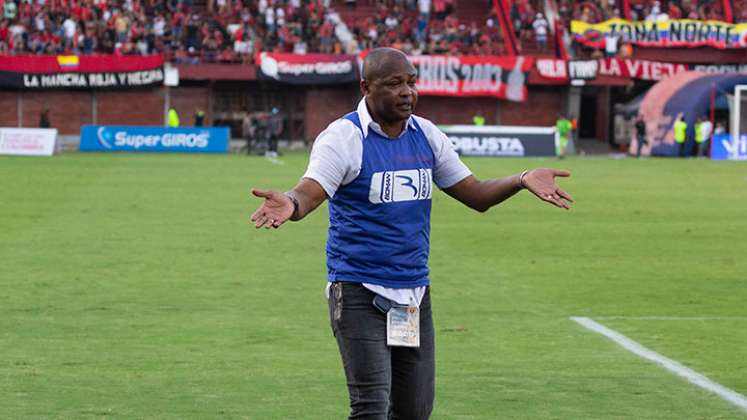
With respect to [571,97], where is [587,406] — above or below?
above

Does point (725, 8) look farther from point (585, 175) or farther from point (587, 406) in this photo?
point (587, 406)

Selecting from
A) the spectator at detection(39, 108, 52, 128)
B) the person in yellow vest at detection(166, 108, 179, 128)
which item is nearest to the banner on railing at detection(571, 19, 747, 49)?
the person in yellow vest at detection(166, 108, 179, 128)

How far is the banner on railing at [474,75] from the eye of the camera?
63.4 meters

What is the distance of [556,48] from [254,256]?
49.8 metres

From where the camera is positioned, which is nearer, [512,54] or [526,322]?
[526,322]

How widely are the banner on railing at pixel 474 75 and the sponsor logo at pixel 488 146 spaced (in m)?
8.00

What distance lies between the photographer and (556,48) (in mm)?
67250

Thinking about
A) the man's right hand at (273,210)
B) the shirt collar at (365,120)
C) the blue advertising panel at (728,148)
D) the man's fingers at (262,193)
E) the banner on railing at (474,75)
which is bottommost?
the blue advertising panel at (728,148)

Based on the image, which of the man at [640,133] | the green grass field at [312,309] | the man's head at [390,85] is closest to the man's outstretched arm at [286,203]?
the man's head at [390,85]

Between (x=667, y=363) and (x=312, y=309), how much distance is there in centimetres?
410

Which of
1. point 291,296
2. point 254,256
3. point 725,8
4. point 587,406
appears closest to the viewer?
point 587,406

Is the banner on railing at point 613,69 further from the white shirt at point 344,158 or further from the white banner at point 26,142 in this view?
the white shirt at point 344,158

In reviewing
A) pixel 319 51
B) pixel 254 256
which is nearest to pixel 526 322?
pixel 254 256

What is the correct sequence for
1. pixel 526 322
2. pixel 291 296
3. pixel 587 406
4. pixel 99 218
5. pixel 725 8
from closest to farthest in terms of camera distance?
1. pixel 587 406
2. pixel 526 322
3. pixel 291 296
4. pixel 99 218
5. pixel 725 8
